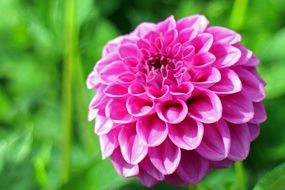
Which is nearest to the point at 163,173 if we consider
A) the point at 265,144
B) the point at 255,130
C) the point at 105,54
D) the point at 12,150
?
the point at 255,130

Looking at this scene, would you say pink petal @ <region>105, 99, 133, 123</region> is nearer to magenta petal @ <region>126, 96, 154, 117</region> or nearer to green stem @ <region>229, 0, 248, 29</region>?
magenta petal @ <region>126, 96, 154, 117</region>

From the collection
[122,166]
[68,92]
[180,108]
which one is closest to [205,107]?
[180,108]

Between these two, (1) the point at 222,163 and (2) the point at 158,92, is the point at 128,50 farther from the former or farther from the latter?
(1) the point at 222,163

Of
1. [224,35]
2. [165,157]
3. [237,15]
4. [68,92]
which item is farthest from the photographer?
[237,15]

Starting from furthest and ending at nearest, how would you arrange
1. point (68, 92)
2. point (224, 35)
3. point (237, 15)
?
point (237, 15), point (68, 92), point (224, 35)

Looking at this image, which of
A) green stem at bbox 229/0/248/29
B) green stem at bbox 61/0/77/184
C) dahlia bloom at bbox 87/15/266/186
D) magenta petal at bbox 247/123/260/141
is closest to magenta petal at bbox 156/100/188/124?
dahlia bloom at bbox 87/15/266/186

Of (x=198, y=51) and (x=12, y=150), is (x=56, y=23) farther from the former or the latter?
(x=198, y=51)

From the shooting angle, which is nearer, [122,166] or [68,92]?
[122,166]

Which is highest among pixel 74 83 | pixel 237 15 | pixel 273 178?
pixel 273 178
